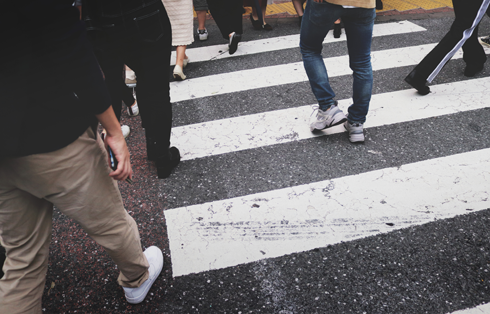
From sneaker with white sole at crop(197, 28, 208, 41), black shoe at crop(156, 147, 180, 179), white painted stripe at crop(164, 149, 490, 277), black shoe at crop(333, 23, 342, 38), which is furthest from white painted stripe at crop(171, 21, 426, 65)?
white painted stripe at crop(164, 149, 490, 277)

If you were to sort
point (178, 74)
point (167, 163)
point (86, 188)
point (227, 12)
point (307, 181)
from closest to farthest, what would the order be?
point (86, 188), point (307, 181), point (167, 163), point (178, 74), point (227, 12)

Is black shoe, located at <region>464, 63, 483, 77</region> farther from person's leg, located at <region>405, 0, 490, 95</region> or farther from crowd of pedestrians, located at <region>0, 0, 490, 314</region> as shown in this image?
crowd of pedestrians, located at <region>0, 0, 490, 314</region>

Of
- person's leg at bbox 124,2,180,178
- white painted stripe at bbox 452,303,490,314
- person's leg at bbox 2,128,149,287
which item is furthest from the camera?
person's leg at bbox 124,2,180,178

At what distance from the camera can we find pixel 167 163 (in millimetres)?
2832

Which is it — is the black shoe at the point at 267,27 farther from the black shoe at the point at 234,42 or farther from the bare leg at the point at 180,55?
the bare leg at the point at 180,55

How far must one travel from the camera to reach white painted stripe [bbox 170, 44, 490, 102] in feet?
13.9

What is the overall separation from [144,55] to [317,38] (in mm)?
1402

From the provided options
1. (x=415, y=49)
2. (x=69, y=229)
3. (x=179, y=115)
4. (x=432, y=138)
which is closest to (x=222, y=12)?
(x=179, y=115)

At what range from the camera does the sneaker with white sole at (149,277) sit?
5.98 ft

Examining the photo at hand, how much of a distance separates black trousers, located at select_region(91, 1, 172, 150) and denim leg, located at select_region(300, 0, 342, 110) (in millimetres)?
1129

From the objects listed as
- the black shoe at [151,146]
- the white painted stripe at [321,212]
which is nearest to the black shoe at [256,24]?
the black shoe at [151,146]

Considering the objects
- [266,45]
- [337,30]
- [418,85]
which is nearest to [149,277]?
[418,85]

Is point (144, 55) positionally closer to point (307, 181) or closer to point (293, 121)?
point (307, 181)

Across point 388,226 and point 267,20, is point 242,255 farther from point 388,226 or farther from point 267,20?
point 267,20
